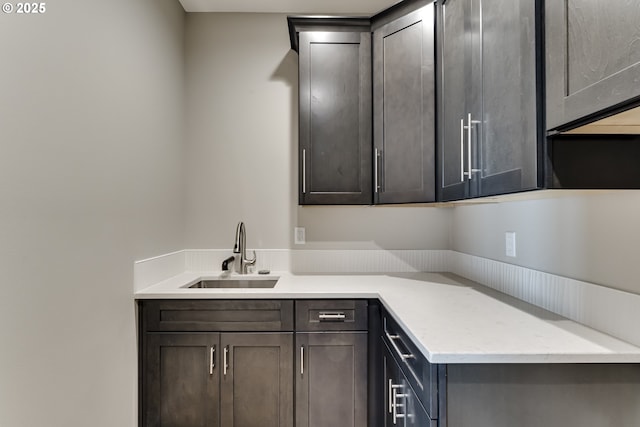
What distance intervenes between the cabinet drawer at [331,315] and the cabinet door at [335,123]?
607mm

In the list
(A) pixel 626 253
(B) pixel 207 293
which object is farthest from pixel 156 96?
(A) pixel 626 253

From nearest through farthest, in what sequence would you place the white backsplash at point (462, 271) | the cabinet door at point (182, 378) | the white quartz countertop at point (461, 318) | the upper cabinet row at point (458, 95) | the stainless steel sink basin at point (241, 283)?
the upper cabinet row at point (458, 95)
the white quartz countertop at point (461, 318)
the white backsplash at point (462, 271)
the cabinet door at point (182, 378)
the stainless steel sink basin at point (241, 283)

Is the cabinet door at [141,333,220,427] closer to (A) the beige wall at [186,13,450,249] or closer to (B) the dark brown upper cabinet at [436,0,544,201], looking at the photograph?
(A) the beige wall at [186,13,450,249]

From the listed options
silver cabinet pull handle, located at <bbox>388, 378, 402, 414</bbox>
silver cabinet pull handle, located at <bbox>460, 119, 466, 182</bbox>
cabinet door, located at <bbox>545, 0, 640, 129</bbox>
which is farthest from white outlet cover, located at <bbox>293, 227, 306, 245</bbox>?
cabinet door, located at <bbox>545, 0, 640, 129</bbox>

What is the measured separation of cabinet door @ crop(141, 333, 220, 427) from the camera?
5.83 feet

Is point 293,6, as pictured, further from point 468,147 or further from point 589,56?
point 589,56

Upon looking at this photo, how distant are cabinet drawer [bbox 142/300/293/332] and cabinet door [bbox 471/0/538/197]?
1.12m

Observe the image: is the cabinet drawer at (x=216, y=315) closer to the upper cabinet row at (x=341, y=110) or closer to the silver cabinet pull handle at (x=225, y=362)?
the silver cabinet pull handle at (x=225, y=362)

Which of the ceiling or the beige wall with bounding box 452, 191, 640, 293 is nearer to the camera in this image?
the beige wall with bounding box 452, 191, 640, 293

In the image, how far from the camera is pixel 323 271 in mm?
2400

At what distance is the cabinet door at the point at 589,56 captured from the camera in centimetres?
68

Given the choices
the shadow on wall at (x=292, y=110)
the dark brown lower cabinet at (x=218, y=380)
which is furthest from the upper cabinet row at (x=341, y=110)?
the dark brown lower cabinet at (x=218, y=380)

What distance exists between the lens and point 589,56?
2.56ft

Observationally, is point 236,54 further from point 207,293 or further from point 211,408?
point 211,408
